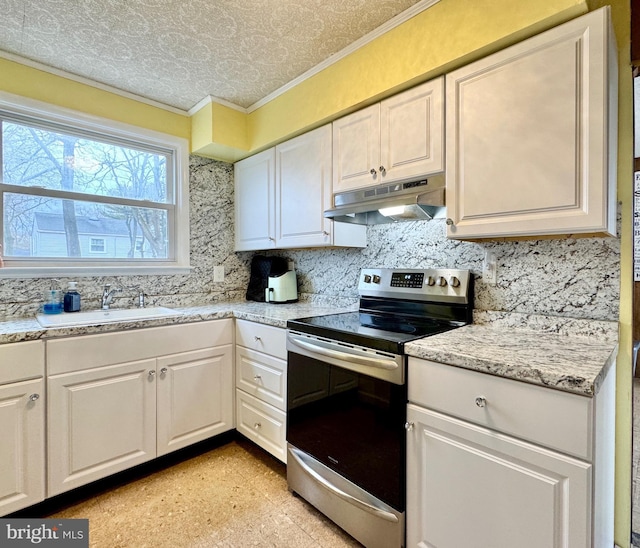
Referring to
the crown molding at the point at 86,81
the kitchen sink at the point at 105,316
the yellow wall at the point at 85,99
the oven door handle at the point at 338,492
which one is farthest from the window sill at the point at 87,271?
the oven door handle at the point at 338,492

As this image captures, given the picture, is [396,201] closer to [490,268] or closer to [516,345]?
[490,268]

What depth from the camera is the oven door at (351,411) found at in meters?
1.32

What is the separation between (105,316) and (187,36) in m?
1.69

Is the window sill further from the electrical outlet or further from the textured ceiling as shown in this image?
the electrical outlet

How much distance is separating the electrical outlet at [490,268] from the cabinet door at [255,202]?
1.38 m

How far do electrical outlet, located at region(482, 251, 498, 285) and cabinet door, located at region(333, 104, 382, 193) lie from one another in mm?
657

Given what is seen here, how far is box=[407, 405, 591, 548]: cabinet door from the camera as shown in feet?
3.17

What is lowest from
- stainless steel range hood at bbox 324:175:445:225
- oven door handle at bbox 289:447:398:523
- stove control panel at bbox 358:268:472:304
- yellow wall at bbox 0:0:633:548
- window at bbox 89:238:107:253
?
oven door handle at bbox 289:447:398:523

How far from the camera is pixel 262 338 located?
2.02 m

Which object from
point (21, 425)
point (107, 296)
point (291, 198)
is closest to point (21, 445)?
point (21, 425)

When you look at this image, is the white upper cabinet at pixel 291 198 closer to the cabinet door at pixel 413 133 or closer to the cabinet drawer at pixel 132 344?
the cabinet door at pixel 413 133

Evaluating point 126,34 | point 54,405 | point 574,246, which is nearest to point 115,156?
point 126,34

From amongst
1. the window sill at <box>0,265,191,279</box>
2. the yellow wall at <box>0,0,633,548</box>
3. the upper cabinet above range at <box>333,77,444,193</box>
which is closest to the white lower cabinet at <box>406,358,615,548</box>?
the yellow wall at <box>0,0,633,548</box>

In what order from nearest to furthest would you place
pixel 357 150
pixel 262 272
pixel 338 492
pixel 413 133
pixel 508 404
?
pixel 508 404, pixel 338 492, pixel 413 133, pixel 357 150, pixel 262 272
